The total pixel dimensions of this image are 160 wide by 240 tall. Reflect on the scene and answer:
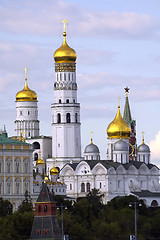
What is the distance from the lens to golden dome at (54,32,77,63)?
5694 inches

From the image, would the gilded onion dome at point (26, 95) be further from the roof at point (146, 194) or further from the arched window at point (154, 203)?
the arched window at point (154, 203)

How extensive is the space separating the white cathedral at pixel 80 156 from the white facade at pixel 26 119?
928 mm

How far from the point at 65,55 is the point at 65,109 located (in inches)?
223

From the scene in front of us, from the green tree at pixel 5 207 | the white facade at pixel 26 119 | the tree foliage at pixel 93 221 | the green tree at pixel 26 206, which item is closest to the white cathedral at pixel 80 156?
the white facade at pixel 26 119

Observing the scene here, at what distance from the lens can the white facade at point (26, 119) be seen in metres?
151

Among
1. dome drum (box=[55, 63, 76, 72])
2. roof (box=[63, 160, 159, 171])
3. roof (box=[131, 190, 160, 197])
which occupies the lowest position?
roof (box=[131, 190, 160, 197])

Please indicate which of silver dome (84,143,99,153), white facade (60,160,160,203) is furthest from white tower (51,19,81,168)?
white facade (60,160,160,203)

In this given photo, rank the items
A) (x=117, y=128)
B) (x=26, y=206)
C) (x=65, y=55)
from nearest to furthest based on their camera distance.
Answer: (x=26, y=206)
(x=65, y=55)
(x=117, y=128)

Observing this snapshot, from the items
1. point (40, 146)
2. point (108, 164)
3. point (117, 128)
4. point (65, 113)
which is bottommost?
point (108, 164)

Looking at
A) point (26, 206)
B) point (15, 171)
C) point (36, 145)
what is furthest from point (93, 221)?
point (36, 145)

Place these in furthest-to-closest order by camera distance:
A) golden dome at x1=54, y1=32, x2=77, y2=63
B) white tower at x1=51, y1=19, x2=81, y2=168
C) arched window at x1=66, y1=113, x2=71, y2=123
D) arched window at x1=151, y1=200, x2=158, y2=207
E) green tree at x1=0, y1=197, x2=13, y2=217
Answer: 1. arched window at x1=66, y1=113, x2=71, y2=123
2. white tower at x1=51, y1=19, x2=81, y2=168
3. golden dome at x1=54, y1=32, x2=77, y2=63
4. arched window at x1=151, y1=200, x2=158, y2=207
5. green tree at x1=0, y1=197, x2=13, y2=217

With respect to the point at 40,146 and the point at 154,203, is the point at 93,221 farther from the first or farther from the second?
the point at 40,146

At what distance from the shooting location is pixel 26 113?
151 meters

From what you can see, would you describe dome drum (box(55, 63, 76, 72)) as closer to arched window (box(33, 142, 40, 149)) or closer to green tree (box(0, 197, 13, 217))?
arched window (box(33, 142, 40, 149))
